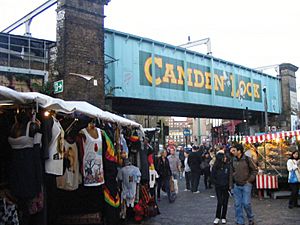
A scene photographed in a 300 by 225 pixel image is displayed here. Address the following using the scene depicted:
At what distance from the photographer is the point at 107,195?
6.43m

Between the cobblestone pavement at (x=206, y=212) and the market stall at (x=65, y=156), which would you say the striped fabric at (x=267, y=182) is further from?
the market stall at (x=65, y=156)

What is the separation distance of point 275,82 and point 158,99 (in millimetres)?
13255

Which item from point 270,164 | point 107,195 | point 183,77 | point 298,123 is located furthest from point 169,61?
point 298,123

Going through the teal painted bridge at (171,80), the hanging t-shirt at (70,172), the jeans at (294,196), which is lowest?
the jeans at (294,196)

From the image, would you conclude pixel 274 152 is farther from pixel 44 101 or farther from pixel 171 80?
pixel 44 101

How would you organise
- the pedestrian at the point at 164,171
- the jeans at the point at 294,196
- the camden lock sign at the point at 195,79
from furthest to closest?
the camden lock sign at the point at 195,79
the pedestrian at the point at 164,171
the jeans at the point at 294,196

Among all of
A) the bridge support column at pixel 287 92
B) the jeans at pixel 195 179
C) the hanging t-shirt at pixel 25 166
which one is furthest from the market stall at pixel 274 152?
the bridge support column at pixel 287 92

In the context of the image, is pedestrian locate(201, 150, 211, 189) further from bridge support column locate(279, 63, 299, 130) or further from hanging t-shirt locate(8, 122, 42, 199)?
bridge support column locate(279, 63, 299, 130)

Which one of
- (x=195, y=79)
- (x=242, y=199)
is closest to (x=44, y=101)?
(x=242, y=199)

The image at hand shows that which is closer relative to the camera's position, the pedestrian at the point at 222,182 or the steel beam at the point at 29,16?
the pedestrian at the point at 222,182

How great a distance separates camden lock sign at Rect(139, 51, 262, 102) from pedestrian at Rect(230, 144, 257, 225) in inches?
328

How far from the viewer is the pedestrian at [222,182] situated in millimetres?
7824

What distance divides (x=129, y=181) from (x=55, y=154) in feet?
10.2

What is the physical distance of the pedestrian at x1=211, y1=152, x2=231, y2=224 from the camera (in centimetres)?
782
